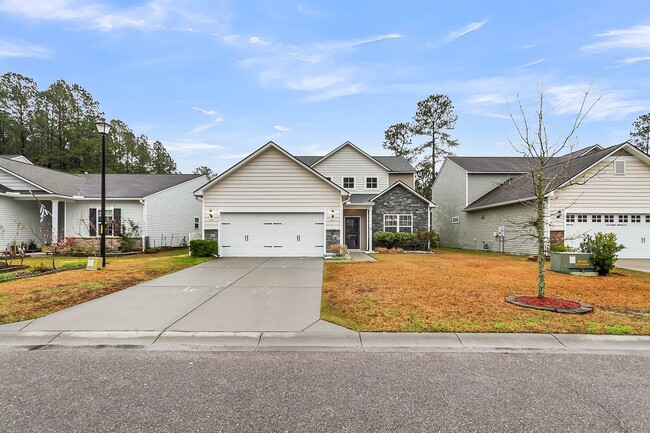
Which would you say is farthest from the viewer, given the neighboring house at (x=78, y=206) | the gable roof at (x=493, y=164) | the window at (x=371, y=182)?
the gable roof at (x=493, y=164)

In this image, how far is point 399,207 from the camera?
20.1 m

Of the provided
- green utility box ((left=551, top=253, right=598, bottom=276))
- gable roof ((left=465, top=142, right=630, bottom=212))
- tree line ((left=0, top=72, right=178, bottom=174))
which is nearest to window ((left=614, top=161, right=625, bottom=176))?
gable roof ((left=465, top=142, right=630, bottom=212))

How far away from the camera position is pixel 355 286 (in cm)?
845

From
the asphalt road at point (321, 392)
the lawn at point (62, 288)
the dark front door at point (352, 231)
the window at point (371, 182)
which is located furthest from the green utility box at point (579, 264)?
the window at point (371, 182)

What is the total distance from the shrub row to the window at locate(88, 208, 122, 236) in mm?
15581

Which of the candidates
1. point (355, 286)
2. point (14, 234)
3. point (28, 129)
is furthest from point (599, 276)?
point (28, 129)

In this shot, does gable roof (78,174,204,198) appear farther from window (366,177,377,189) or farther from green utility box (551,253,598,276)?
green utility box (551,253,598,276)

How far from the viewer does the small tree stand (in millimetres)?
43594

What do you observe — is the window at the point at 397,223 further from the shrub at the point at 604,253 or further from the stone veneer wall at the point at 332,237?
the shrub at the point at 604,253

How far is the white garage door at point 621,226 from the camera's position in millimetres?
16062

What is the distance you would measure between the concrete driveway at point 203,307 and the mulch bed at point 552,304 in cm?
417

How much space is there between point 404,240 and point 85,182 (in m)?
22.3

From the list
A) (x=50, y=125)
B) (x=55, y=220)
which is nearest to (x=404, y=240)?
(x=55, y=220)

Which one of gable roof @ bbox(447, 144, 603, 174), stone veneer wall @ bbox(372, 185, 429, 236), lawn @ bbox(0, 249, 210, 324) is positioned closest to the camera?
lawn @ bbox(0, 249, 210, 324)
